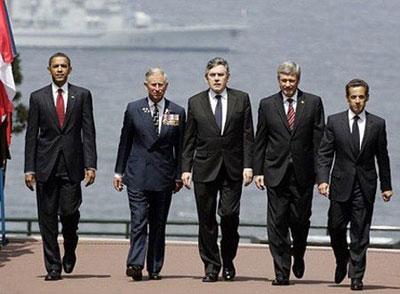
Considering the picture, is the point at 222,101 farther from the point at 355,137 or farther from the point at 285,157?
the point at 355,137

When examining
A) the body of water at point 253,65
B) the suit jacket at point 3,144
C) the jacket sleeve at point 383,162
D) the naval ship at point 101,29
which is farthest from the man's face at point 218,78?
the naval ship at point 101,29

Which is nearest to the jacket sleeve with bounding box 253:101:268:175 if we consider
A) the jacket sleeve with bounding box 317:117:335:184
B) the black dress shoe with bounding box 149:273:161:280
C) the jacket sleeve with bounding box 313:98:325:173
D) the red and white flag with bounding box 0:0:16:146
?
the jacket sleeve with bounding box 313:98:325:173

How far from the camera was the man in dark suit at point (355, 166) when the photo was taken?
14.2 metres

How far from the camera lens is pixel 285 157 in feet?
47.6

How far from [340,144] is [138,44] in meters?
112

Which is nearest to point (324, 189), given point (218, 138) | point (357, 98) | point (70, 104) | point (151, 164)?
point (357, 98)

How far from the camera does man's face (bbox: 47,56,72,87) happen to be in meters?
14.6

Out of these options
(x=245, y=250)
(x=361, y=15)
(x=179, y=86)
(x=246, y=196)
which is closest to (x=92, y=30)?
(x=179, y=86)

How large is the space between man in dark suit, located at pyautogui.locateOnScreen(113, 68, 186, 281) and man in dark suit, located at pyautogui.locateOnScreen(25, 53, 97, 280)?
1.02 feet

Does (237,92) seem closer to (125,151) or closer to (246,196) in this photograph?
(125,151)

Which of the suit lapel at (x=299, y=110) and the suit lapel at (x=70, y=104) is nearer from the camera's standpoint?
the suit lapel at (x=299, y=110)

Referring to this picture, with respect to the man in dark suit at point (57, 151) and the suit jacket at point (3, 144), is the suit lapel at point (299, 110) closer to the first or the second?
the man in dark suit at point (57, 151)

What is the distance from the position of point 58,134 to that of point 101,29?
109 metres

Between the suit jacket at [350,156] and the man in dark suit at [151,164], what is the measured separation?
1239 millimetres
